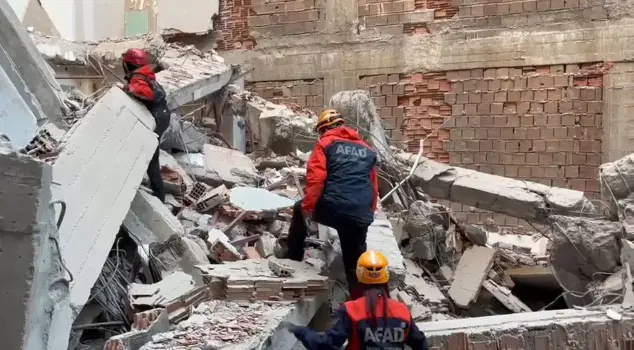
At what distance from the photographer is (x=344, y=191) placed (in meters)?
4.01

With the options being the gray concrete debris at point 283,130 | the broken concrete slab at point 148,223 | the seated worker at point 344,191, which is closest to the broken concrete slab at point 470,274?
the seated worker at point 344,191

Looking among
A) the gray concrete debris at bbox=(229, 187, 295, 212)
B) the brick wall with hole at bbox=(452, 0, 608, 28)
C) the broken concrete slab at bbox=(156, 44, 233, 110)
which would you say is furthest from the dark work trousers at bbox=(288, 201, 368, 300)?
the brick wall with hole at bbox=(452, 0, 608, 28)

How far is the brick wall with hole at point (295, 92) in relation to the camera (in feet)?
32.9

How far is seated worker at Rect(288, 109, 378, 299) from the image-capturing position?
4.00 metres

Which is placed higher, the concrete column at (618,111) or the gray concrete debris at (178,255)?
the concrete column at (618,111)

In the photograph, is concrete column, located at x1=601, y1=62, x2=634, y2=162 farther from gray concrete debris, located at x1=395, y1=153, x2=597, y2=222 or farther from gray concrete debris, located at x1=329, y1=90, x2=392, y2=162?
gray concrete debris, located at x1=329, y1=90, x2=392, y2=162

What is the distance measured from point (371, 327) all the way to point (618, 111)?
622 centimetres

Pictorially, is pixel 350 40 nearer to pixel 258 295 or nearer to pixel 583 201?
pixel 583 201

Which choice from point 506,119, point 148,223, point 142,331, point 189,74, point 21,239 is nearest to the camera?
point 21,239

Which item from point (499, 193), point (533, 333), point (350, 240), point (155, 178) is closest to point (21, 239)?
point (350, 240)

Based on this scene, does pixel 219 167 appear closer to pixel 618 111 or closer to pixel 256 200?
pixel 256 200

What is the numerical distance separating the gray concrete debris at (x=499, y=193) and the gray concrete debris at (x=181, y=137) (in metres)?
2.69

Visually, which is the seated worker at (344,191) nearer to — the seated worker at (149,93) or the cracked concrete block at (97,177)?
the cracked concrete block at (97,177)

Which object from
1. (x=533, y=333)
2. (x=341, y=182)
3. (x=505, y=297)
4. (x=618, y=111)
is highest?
(x=618, y=111)
